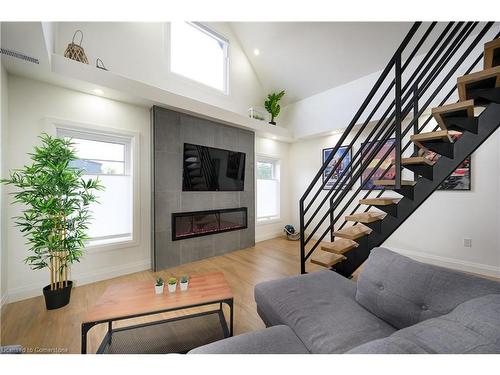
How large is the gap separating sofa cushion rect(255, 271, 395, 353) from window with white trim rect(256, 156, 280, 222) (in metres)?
3.13

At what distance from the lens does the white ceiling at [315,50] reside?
3.22 meters

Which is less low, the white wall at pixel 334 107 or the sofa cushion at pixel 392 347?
the white wall at pixel 334 107

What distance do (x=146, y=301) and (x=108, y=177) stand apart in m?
2.06

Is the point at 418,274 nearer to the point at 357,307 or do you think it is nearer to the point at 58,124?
the point at 357,307

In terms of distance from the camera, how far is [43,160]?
1.90m

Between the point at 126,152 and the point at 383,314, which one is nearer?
the point at 383,314

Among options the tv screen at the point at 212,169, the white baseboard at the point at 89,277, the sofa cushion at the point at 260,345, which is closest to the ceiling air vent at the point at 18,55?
the tv screen at the point at 212,169

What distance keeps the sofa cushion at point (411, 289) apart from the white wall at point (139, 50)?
381 centimetres

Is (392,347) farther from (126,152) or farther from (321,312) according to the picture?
(126,152)

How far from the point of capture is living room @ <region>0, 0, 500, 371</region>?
1.21 m

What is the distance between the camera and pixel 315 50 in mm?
3746

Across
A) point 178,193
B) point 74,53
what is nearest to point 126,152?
point 178,193

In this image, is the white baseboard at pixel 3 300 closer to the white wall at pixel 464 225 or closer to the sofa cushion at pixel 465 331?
the sofa cushion at pixel 465 331

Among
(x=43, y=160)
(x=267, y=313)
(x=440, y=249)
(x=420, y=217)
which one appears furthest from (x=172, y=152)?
(x=440, y=249)
